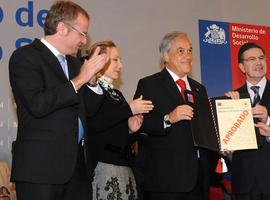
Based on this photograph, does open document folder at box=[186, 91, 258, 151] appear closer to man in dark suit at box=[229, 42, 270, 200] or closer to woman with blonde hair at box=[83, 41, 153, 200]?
man in dark suit at box=[229, 42, 270, 200]

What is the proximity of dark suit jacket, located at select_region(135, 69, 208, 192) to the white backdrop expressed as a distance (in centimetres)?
237

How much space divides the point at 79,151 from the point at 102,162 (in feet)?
1.86

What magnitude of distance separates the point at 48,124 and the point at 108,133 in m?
0.92

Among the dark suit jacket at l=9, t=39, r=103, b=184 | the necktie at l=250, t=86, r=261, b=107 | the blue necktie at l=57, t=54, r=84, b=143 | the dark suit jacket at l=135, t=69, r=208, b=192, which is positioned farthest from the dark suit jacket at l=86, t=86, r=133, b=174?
the necktie at l=250, t=86, r=261, b=107

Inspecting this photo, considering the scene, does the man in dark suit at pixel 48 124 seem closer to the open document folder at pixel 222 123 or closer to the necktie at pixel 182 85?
the open document folder at pixel 222 123

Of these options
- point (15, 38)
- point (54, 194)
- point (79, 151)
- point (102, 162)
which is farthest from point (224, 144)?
point (15, 38)

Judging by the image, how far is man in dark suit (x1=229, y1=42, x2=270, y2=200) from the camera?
3488mm

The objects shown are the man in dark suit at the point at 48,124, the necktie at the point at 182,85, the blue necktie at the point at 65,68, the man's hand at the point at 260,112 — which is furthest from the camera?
the necktie at the point at 182,85

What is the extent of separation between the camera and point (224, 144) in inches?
133

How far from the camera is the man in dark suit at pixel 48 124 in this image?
2.43 metres

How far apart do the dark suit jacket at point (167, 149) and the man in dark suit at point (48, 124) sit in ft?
2.68

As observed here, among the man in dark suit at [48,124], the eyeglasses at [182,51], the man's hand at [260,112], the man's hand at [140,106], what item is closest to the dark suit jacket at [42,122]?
the man in dark suit at [48,124]

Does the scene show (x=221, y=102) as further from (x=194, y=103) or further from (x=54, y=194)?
(x=54, y=194)

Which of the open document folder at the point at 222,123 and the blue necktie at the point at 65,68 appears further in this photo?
the open document folder at the point at 222,123
